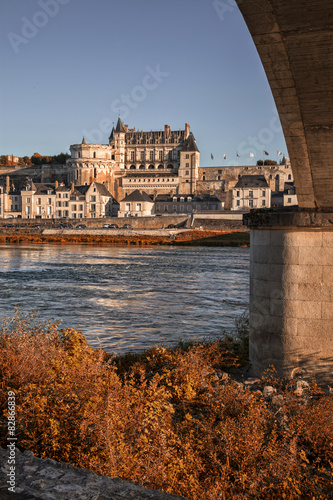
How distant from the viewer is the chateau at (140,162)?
116m

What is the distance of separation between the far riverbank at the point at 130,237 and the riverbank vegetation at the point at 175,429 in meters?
54.9

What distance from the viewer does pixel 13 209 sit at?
99.7 metres

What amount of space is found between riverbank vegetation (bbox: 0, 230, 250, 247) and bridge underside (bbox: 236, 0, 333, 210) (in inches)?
2124

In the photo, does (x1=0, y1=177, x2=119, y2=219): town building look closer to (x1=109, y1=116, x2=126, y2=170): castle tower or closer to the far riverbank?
the far riverbank

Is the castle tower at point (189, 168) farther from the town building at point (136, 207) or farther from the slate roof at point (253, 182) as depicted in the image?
the slate roof at point (253, 182)

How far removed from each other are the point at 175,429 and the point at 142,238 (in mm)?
62905

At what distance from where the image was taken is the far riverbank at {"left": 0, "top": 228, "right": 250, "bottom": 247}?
64.5 meters

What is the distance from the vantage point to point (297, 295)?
8.15 m

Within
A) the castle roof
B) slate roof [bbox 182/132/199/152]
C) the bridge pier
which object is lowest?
the bridge pier

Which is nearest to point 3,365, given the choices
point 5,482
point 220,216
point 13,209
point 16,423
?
point 16,423

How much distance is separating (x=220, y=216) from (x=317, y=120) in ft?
260

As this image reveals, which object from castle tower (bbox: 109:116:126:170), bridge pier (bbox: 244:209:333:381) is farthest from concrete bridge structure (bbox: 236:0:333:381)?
castle tower (bbox: 109:116:126:170)

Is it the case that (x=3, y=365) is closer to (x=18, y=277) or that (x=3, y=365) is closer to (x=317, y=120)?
(x=317, y=120)
